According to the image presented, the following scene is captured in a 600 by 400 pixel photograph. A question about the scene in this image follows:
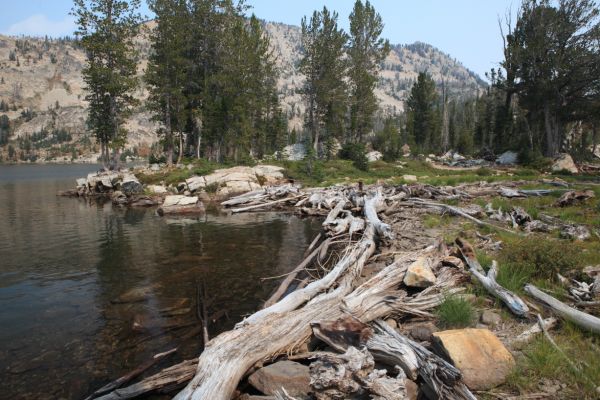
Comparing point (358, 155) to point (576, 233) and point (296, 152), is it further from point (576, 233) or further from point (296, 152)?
point (576, 233)

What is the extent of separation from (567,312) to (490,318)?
1.08 meters

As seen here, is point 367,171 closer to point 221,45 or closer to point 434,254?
point 221,45

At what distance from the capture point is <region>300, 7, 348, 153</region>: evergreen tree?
160 feet

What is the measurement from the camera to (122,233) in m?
18.8

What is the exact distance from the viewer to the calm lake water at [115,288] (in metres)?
6.59

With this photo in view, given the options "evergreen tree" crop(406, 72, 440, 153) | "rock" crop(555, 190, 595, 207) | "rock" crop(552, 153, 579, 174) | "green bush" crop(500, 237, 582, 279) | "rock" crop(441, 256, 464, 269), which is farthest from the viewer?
"evergreen tree" crop(406, 72, 440, 153)

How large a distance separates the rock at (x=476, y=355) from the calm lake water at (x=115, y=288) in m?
4.66

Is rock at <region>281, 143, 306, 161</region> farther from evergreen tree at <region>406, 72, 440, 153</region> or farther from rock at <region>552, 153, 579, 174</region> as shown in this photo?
rock at <region>552, 153, 579, 174</region>

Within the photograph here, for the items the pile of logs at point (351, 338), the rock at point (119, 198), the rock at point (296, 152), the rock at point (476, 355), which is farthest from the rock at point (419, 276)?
the rock at point (296, 152)

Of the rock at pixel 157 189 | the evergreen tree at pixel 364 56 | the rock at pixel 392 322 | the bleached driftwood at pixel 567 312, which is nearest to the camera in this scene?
the bleached driftwood at pixel 567 312

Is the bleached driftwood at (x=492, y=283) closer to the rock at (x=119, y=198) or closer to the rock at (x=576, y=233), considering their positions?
the rock at (x=576, y=233)

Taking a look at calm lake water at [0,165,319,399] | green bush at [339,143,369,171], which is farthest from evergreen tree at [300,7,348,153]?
calm lake water at [0,165,319,399]

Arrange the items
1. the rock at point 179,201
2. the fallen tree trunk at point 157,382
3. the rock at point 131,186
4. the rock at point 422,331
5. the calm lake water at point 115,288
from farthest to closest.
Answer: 1. the rock at point 131,186
2. the rock at point 179,201
3. the calm lake water at point 115,288
4. the rock at point 422,331
5. the fallen tree trunk at point 157,382

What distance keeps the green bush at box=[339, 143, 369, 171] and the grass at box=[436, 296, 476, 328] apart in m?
38.7
